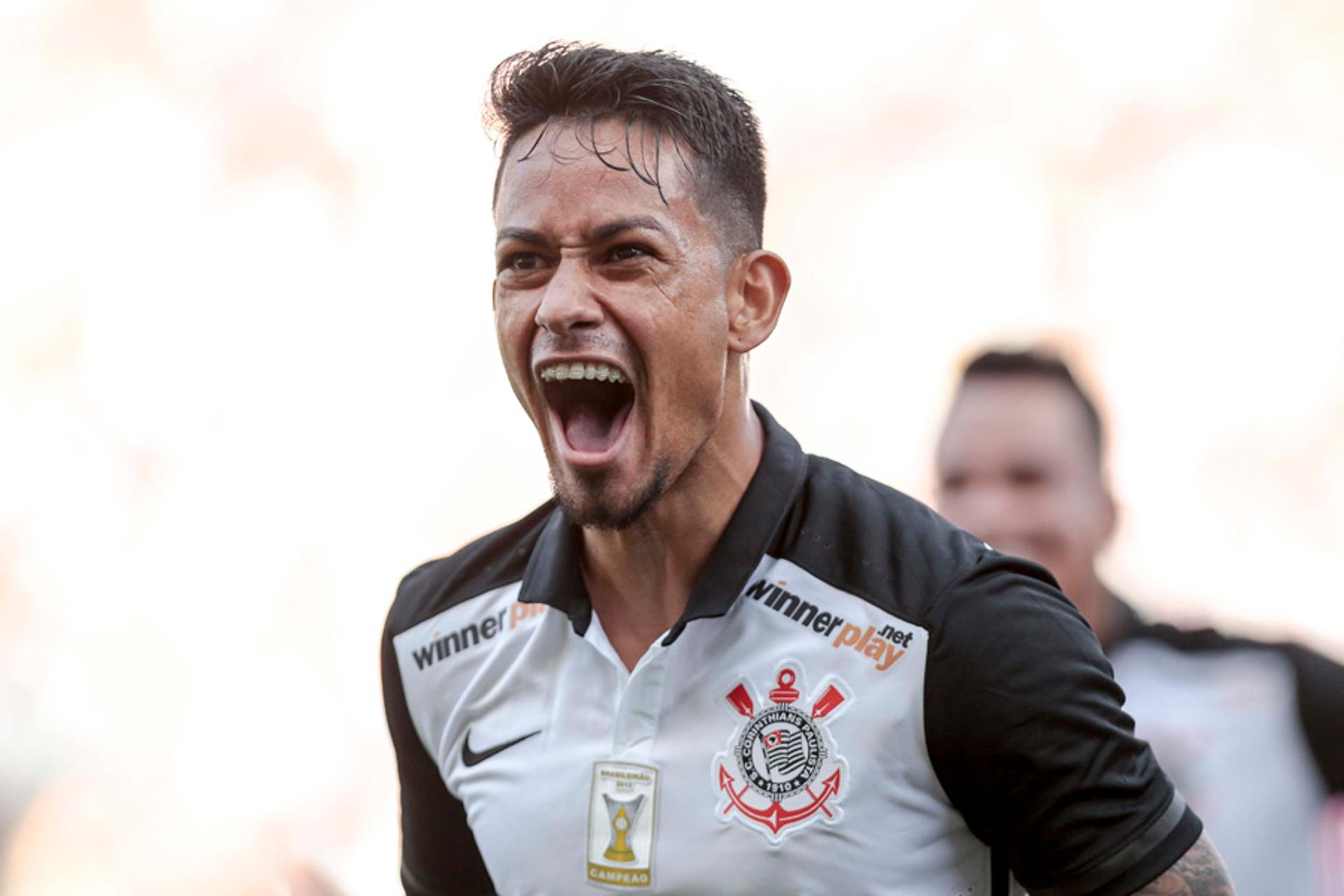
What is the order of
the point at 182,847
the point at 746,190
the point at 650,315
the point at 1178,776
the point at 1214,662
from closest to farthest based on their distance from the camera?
the point at 650,315, the point at 746,190, the point at 1178,776, the point at 1214,662, the point at 182,847

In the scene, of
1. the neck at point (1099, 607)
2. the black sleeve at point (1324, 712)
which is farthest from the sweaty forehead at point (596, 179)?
the black sleeve at point (1324, 712)

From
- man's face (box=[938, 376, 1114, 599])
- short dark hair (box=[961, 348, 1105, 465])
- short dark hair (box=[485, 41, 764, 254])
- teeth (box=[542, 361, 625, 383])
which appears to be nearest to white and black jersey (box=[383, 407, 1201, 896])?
teeth (box=[542, 361, 625, 383])

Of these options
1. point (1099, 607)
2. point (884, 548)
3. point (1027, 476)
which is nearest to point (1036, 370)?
point (1027, 476)

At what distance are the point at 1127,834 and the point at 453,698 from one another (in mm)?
1195

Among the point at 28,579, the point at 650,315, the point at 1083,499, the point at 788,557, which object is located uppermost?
the point at 28,579

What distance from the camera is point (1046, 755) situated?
7.32ft

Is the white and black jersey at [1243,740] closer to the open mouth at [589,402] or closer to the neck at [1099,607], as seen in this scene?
the neck at [1099,607]

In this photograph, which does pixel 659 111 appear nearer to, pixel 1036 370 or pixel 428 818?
pixel 428 818

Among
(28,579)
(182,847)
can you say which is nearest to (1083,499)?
(182,847)

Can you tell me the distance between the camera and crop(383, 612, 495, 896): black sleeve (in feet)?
9.55

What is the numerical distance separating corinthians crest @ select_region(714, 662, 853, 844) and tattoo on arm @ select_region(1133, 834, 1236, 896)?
470mm

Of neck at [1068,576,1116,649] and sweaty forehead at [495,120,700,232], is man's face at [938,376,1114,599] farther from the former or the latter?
sweaty forehead at [495,120,700,232]

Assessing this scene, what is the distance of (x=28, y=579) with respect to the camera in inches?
333

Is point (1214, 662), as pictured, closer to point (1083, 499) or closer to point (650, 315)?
point (1083, 499)
